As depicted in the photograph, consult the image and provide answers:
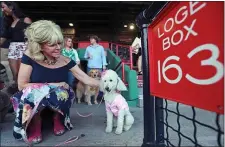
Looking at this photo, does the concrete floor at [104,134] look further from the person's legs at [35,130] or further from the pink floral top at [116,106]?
the pink floral top at [116,106]

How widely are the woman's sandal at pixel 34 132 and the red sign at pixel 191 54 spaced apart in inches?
47.6

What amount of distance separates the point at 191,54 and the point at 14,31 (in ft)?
9.96

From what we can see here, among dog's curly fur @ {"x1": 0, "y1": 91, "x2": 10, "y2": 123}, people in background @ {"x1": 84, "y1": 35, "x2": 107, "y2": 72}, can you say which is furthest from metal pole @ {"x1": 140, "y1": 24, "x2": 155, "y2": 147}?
people in background @ {"x1": 84, "y1": 35, "x2": 107, "y2": 72}

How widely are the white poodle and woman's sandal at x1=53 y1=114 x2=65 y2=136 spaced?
44 centimetres

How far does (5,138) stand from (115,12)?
36.4 ft

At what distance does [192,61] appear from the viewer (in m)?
0.83

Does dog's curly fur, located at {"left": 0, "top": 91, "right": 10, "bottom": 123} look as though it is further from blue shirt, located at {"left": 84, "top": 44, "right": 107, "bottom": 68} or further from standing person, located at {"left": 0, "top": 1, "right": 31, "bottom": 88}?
blue shirt, located at {"left": 84, "top": 44, "right": 107, "bottom": 68}

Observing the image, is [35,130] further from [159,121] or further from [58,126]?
[159,121]

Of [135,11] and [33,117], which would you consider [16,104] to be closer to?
[33,117]

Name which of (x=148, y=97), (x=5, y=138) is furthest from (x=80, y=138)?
(x=148, y=97)

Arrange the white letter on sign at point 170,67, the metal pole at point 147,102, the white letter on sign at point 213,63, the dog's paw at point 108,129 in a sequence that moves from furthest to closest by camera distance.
→ the dog's paw at point 108,129
the metal pole at point 147,102
the white letter on sign at point 170,67
the white letter on sign at point 213,63

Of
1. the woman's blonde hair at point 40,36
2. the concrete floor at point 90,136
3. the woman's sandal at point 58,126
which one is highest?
the woman's blonde hair at point 40,36

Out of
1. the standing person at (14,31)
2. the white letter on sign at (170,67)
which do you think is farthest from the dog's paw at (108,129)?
the standing person at (14,31)

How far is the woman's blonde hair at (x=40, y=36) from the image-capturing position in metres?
1.94
